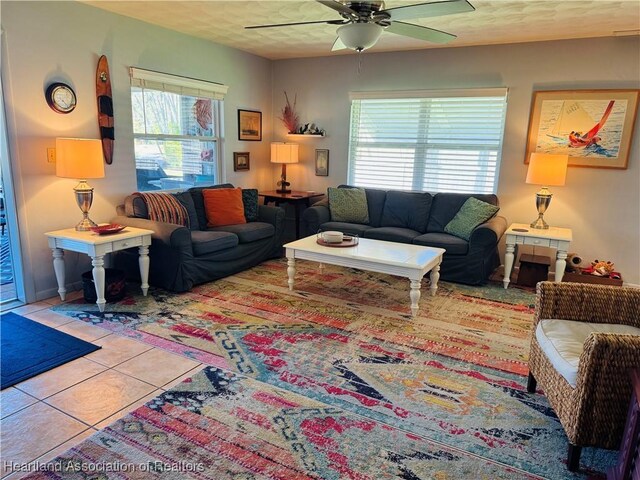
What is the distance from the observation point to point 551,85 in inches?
178

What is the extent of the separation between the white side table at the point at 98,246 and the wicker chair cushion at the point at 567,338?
313 centimetres

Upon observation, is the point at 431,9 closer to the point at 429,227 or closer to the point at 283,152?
the point at 429,227

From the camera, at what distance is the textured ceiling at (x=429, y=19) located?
3451 millimetres

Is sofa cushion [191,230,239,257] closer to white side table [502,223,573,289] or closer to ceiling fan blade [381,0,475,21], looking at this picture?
ceiling fan blade [381,0,475,21]

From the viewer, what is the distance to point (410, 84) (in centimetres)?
523

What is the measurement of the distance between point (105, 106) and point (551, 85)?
451 centimetres

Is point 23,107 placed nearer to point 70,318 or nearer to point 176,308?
point 70,318

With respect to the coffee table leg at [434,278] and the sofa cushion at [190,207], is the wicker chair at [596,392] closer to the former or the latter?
the coffee table leg at [434,278]

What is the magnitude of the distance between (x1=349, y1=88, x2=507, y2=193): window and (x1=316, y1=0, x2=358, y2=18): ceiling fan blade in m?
2.76

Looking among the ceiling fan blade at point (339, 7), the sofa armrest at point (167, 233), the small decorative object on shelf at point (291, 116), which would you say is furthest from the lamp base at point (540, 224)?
the sofa armrest at point (167, 233)

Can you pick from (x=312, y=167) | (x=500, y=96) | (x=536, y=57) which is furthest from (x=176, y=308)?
(x=536, y=57)

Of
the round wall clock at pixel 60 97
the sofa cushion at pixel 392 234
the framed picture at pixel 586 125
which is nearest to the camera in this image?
the round wall clock at pixel 60 97

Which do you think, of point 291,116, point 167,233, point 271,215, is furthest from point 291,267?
point 291,116

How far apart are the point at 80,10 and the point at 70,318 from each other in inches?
103
